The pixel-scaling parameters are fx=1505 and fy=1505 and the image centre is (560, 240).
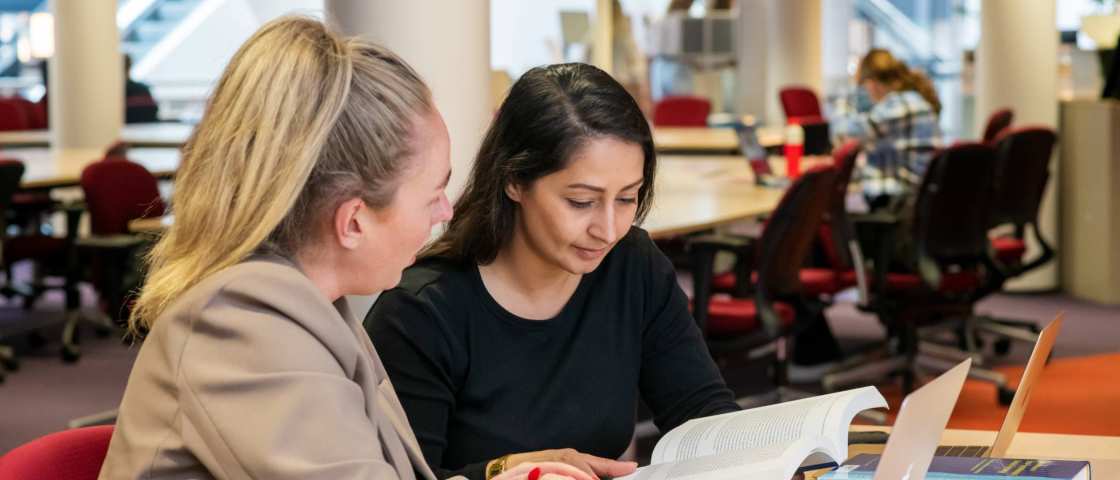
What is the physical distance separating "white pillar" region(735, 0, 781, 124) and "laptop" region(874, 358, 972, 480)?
11019 mm

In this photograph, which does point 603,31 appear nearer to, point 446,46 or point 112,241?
point 112,241

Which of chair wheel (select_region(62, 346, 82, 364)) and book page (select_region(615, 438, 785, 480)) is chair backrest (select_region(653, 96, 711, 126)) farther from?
book page (select_region(615, 438, 785, 480))

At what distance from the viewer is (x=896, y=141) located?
6336 millimetres

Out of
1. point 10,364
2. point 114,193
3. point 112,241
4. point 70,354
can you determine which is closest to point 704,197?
point 112,241

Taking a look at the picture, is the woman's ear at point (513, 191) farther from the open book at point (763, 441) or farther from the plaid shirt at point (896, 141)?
the plaid shirt at point (896, 141)

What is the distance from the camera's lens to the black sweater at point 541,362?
2.11m

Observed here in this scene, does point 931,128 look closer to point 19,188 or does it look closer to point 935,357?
point 935,357

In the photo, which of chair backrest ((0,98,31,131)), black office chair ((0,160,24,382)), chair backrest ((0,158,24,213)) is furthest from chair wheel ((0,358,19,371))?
chair backrest ((0,98,31,131))

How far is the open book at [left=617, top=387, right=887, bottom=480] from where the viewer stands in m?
1.54

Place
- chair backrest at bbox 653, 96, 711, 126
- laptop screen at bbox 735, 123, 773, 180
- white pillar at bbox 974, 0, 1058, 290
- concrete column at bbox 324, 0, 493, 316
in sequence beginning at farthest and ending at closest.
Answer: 1. chair backrest at bbox 653, 96, 711, 126
2. white pillar at bbox 974, 0, 1058, 290
3. laptop screen at bbox 735, 123, 773, 180
4. concrete column at bbox 324, 0, 493, 316

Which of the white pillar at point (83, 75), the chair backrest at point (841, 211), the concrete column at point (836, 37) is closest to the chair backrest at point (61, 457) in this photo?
the chair backrest at point (841, 211)

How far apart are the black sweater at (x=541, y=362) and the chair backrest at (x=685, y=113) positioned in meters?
8.56

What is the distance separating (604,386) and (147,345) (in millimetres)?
982

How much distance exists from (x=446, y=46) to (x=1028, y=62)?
17.7 feet
